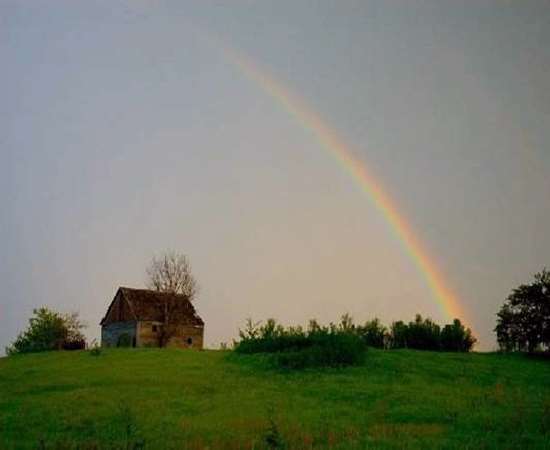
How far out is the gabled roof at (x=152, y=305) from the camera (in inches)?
2923

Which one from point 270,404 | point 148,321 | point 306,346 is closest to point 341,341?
point 306,346

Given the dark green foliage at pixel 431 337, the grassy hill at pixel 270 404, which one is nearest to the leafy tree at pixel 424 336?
the dark green foliage at pixel 431 337

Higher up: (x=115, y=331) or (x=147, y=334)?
(x=115, y=331)

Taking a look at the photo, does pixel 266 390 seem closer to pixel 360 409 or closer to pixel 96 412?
pixel 360 409

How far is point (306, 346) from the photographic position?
3544 cm

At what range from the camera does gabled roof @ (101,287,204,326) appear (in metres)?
74.2

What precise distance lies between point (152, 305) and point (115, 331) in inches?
211

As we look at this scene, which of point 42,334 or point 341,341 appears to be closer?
point 341,341

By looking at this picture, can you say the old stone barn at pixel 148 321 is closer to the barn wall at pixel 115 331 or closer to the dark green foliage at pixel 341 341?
the barn wall at pixel 115 331

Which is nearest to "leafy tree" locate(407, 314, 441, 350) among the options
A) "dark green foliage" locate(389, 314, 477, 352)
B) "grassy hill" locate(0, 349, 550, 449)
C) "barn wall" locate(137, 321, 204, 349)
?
"dark green foliage" locate(389, 314, 477, 352)

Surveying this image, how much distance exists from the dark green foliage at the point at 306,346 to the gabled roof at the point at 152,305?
36289mm

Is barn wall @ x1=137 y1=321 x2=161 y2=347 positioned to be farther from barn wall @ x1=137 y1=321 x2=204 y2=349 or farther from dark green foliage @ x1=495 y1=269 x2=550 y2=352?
dark green foliage @ x1=495 y1=269 x2=550 y2=352

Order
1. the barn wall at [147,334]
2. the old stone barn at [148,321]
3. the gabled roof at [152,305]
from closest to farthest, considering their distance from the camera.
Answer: the barn wall at [147,334]
the old stone barn at [148,321]
the gabled roof at [152,305]

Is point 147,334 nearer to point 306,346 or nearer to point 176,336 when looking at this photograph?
point 176,336
